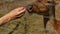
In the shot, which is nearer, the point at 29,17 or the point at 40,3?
the point at 40,3

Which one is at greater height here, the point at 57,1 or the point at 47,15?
the point at 57,1

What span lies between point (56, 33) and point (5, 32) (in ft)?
2.07

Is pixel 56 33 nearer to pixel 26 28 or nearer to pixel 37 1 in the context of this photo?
pixel 37 1

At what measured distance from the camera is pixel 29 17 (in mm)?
1964

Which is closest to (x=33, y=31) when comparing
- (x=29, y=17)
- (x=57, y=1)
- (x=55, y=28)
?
(x=29, y=17)

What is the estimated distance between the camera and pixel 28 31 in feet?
5.78

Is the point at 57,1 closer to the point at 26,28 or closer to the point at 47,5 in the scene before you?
the point at 47,5

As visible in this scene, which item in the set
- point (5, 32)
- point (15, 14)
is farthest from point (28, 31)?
point (15, 14)

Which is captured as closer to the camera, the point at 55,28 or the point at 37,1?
the point at 37,1

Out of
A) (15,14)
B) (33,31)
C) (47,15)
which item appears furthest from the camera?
(33,31)

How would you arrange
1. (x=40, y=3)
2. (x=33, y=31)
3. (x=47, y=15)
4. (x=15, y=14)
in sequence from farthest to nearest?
(x=33, y=31) < (x=47, y=15) < (x=40, y=3) < (x=15, y=14)

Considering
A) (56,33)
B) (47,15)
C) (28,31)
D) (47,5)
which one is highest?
(47,5)

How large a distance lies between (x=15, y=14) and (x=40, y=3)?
286mm

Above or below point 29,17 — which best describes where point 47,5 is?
above
